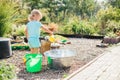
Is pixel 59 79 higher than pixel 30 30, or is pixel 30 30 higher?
pixel 30 30

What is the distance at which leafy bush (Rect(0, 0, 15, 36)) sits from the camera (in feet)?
29.2

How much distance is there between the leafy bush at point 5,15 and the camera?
8914 mm

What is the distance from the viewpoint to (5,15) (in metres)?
8.95

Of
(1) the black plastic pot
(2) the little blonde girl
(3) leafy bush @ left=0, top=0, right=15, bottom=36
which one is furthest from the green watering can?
(3) leafy bush @ left=0, top=0, right=15, bottom=36

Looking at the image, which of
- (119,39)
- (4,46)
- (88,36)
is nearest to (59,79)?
(4,46)

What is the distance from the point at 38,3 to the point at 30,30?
2465 cm

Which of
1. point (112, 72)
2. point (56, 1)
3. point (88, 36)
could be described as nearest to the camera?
point (112, 72)

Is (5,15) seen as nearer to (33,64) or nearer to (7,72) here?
(33,64)

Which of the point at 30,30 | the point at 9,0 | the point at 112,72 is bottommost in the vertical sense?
the point at 112,72

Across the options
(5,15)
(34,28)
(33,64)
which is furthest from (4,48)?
(5,15)

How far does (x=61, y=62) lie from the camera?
19.7 feet

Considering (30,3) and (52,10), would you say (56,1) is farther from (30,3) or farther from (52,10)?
(30,3)

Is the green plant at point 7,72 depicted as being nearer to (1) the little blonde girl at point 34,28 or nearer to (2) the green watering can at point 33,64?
(2) the green watering can at point 33,64

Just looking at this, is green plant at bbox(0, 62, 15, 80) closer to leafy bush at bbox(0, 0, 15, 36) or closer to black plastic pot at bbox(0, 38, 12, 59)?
black plastic pot at bbox(0, 38, 12, 59)
